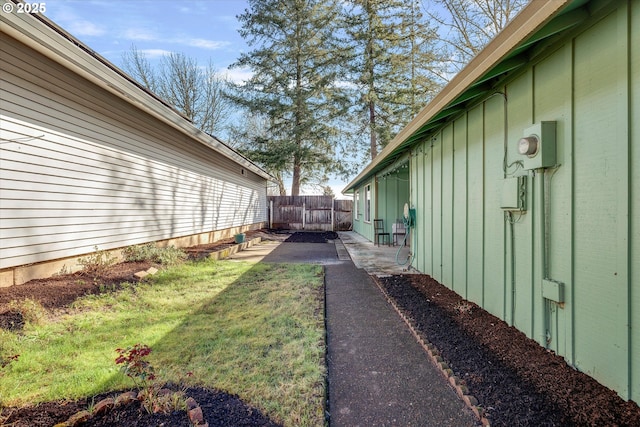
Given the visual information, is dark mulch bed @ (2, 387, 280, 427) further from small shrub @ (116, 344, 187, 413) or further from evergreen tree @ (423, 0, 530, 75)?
evergreen tree @ (423, 0, 530, 75)

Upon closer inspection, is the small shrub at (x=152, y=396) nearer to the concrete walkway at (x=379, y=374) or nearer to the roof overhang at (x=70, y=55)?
the concrete walkway at (x=379, y=374)

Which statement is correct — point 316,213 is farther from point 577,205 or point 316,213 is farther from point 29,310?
point 577,205

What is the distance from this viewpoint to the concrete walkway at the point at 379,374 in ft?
5.75

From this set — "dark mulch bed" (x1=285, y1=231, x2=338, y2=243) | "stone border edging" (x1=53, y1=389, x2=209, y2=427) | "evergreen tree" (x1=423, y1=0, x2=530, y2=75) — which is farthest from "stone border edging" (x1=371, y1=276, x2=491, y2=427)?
"dark mulch bed" (x1=285, y1=231, x2=338, y2=243)

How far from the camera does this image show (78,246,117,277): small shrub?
457cm

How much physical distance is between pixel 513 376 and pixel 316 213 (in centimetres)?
1433

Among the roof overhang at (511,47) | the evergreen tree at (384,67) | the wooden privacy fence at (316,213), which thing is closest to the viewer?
the roof overhang at (511,47)

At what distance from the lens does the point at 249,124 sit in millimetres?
18797

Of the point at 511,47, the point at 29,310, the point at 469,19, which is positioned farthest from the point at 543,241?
the point at 469,19

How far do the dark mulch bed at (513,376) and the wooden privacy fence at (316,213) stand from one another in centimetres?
1286

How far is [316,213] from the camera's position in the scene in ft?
53.4

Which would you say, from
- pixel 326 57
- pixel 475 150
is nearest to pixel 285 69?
pixel 326 57

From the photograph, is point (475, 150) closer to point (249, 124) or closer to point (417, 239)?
point (417, 239)

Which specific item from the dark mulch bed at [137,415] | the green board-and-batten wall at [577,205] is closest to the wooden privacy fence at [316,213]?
the green board-and-batten wall at [577,205]
